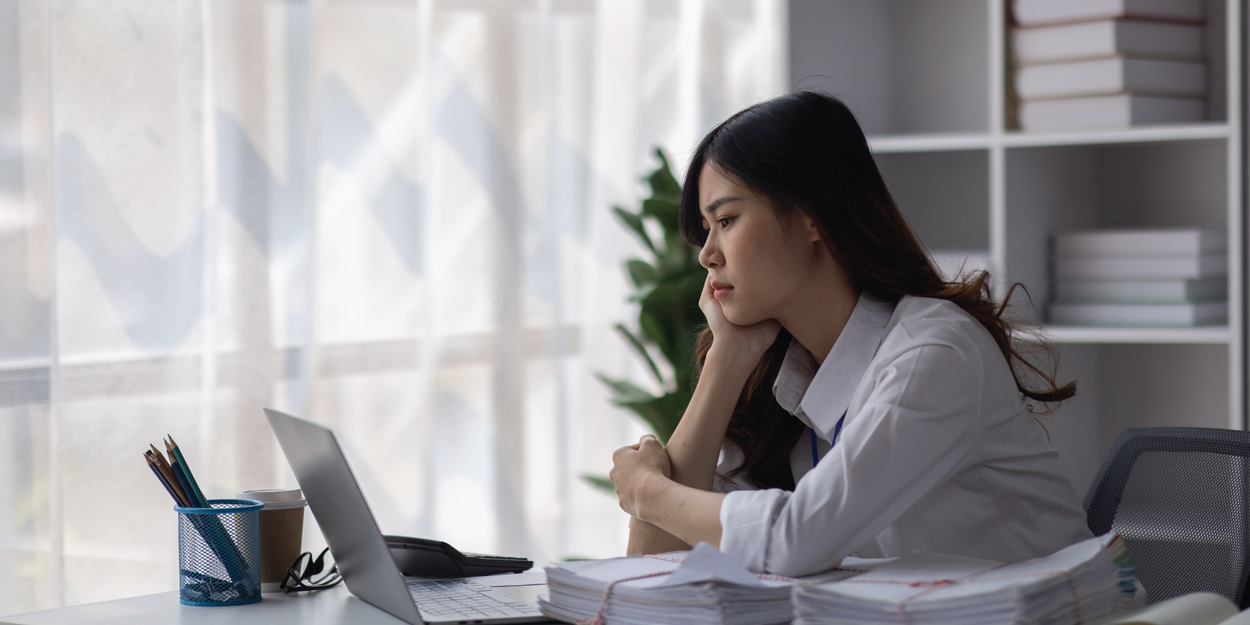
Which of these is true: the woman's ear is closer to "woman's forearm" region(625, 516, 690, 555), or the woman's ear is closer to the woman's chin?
the woman's chin

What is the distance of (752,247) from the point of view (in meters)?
1.49

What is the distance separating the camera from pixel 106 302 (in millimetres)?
1967

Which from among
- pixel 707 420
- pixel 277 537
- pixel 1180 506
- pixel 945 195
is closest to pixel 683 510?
pixel 707 420

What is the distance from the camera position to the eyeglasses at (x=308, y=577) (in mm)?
1354

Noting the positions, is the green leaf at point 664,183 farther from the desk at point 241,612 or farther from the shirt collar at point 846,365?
the desk at point 241,612

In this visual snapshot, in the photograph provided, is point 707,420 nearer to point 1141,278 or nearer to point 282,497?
point 282,497

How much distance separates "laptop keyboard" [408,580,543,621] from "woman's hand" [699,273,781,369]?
502 mm

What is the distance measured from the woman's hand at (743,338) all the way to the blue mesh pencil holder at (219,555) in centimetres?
68

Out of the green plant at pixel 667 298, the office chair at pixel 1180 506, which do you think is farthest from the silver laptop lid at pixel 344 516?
the green plant at pixel 667 298

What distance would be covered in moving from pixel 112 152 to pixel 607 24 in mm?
1428

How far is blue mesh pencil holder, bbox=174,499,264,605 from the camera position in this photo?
1.27 meters

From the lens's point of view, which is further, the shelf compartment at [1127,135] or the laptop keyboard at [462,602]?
the shelf compartment at [1127,135]

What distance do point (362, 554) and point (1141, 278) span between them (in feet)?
6.21

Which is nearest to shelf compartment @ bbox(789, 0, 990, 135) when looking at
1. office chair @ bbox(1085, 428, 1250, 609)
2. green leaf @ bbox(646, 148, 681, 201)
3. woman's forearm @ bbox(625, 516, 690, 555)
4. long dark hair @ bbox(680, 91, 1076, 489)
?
green leaf @ bbox(646, 148, 681, 201)
